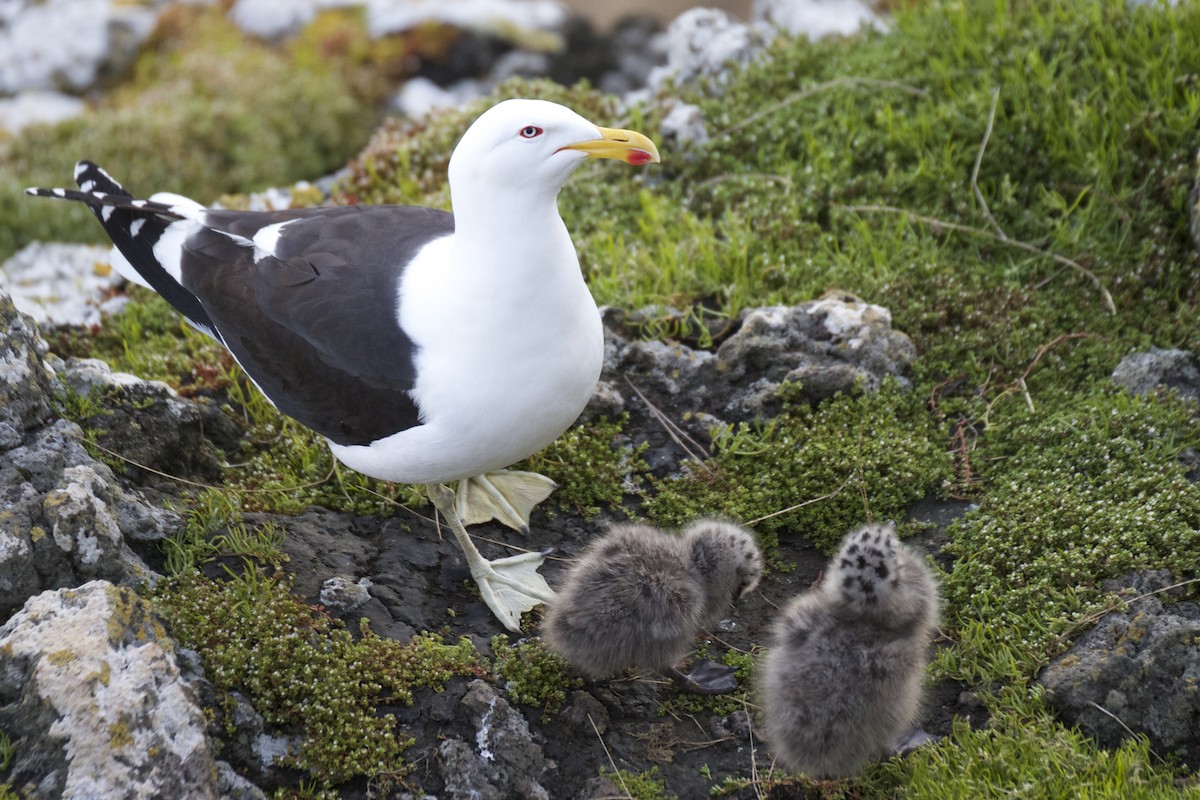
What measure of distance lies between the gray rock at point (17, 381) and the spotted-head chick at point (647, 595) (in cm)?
231

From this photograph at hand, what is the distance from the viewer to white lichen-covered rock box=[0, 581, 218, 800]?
3.54 metres

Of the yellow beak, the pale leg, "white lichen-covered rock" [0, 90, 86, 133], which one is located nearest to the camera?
the yellow beak

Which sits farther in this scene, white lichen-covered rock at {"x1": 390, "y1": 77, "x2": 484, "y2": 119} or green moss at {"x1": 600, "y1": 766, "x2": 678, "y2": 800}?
white lichen-covered rock at {"x1": 390, "y1": 77, "x2": 484, "y2": 119}

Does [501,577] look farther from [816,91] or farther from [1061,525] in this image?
[816,91]

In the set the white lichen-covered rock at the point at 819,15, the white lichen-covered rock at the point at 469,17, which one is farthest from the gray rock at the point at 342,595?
the white lichen-covered rock at the point at 469,17

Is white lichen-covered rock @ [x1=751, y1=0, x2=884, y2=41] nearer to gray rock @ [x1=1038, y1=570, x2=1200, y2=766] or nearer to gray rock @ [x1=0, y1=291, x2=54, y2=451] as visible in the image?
gray rock @ [x1=1038, y1=570, x2=1200, y2=766]

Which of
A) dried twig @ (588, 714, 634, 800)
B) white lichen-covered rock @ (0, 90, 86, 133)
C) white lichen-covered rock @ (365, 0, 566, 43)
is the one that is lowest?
dried twig @ (588, 714, 634, 800)

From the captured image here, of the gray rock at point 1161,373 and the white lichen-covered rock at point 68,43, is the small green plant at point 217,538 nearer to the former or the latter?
the gray rock at point 1161,373

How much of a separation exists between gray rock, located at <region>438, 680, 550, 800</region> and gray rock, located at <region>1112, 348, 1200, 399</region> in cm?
347

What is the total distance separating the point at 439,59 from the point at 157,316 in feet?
22.3

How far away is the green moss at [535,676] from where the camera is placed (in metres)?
4.46

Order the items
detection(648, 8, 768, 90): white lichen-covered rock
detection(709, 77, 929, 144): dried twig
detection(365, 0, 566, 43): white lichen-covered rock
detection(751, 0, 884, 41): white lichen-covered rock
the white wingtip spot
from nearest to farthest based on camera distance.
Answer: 1. the white wingtip spot
2. detection(709, 77, 929, 144): dried twig
3. detection(648, 8, 768, 90): white lichen-covered rock
4. detection(751, 0, 884, 41): white lichen-covered rock
5. detection(365, 0, 566, 43): white lichen-covered rock

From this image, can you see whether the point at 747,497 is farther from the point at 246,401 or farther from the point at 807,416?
the point at 246,401

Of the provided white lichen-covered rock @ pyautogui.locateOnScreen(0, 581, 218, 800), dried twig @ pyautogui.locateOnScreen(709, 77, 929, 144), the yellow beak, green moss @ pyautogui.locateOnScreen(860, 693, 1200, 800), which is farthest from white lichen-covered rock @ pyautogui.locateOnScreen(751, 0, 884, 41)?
white lichen-covered rock @ pyautogui.locateOnScreen(0, 581, 218, 800)
